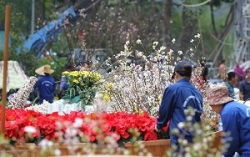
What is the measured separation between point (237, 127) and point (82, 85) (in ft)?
18.2

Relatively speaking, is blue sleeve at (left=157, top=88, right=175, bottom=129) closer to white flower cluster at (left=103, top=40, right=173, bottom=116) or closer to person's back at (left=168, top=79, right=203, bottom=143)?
person's back at (left=168, top=79, right=203, bottom=143)

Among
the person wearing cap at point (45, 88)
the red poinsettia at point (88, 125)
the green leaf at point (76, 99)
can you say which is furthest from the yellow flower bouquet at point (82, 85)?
the person wearing cap at point (45, 88)

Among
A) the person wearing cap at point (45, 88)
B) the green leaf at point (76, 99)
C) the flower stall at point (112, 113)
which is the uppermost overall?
the flower stall at point (112, 113)

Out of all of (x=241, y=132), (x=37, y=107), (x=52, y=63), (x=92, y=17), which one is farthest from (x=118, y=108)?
(x=92, y=17)

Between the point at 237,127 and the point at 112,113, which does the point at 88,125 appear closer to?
the point at 112,113

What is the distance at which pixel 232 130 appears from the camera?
357 inches

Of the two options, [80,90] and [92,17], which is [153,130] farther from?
[92,17]

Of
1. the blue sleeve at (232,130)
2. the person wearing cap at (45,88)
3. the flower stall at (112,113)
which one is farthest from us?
the person wearing cap at (45,88)

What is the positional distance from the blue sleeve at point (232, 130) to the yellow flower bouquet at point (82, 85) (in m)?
5.20

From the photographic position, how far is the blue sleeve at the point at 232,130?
29.7 feet

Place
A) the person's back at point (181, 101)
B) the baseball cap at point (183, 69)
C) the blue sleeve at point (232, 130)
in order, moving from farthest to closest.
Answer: the baseball cap at point (183, 69)
the person's back at point (181, 101)
the blue sleeve at point (232, 130)

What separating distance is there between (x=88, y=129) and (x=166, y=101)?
100cm

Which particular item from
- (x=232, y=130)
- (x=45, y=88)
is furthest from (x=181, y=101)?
(x=45, y=88)

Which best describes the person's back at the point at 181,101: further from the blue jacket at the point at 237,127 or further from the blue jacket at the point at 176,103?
the blue jacket at the point at 237,127
